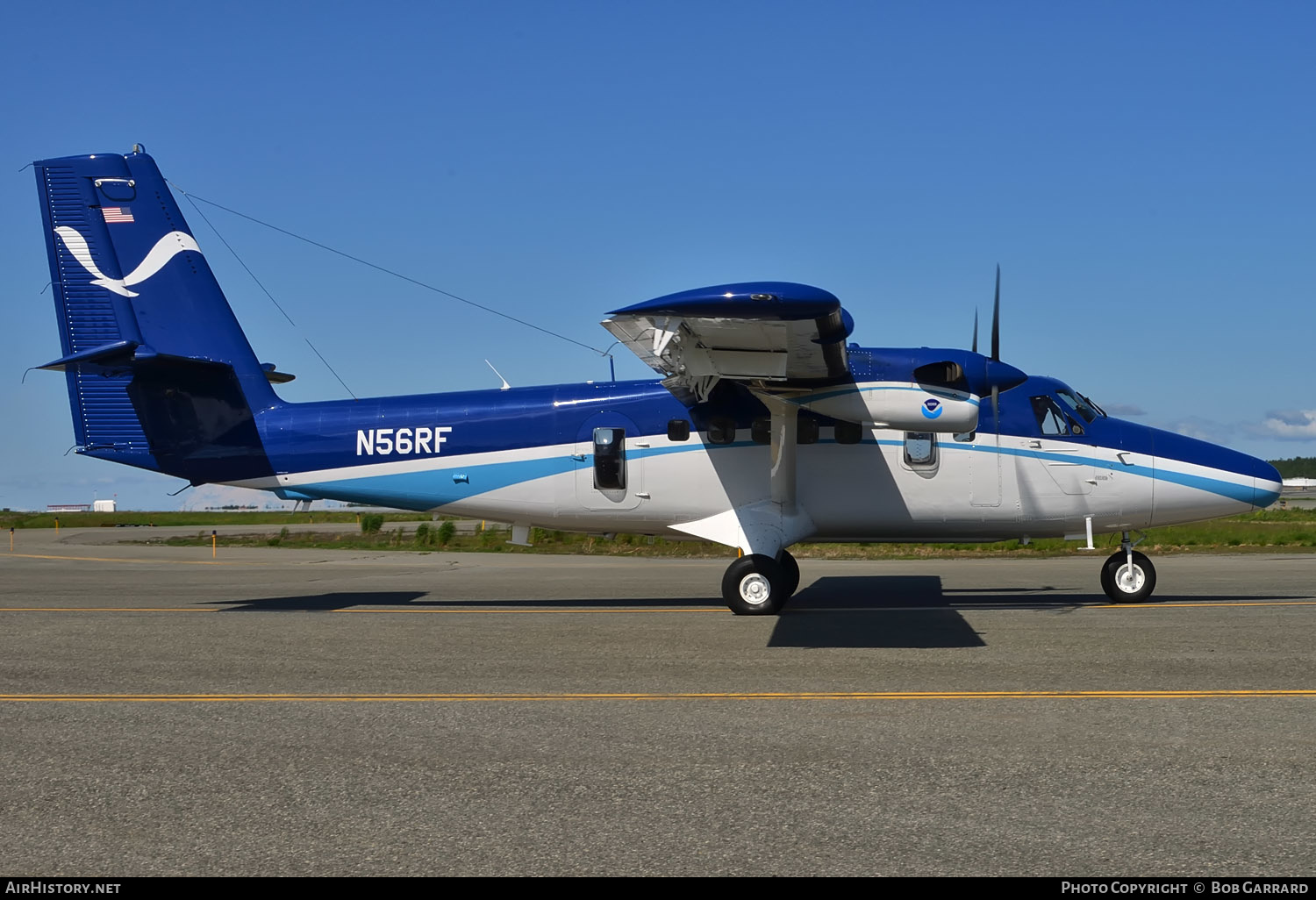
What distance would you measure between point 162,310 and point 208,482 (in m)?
2.52

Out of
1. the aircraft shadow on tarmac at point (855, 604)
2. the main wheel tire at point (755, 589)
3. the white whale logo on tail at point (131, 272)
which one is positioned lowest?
the aircraft shadow on tarmac at point (855, 604)

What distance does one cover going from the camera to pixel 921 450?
14055 mm

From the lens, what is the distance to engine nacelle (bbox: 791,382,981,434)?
12.8 m

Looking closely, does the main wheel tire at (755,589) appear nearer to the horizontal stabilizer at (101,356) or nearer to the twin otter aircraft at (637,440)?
the twin otter aircraft at (637,440)

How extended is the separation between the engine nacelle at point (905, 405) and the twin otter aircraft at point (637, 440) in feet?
0.11

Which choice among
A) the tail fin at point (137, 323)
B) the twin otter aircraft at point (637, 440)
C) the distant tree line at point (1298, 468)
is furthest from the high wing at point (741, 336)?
the distant tree line at point (1298, 468)

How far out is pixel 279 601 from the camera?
15922 millimetres

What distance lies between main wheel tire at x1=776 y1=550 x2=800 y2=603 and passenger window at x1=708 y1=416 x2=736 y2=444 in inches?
67.6

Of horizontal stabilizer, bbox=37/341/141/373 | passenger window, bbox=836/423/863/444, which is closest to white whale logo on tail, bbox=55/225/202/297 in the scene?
horizontal stabilizer, bbox=37/341/141/373

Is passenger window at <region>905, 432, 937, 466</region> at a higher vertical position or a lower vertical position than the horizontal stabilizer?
lower

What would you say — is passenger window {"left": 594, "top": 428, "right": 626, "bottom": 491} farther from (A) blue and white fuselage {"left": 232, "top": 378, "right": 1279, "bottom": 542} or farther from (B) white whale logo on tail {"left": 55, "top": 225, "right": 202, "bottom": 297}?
(B) white whale logo on tail {"left": 55, "top": 225, "right": 202, "bottom": 297}

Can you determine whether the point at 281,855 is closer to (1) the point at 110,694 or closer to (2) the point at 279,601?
(1) the point at 110,694

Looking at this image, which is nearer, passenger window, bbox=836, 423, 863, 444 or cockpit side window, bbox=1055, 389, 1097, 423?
passenger window, bbox=836, 423, 863, 444

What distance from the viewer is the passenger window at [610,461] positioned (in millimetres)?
14445
